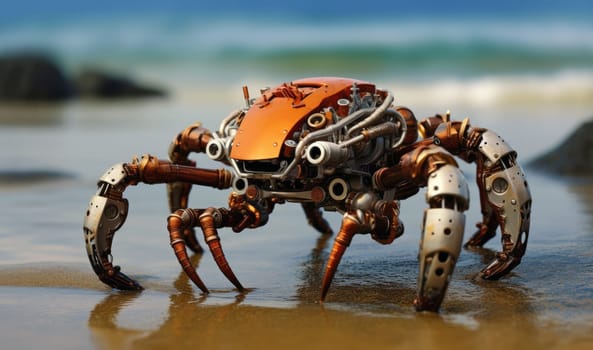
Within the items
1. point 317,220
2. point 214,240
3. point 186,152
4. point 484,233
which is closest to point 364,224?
point 214,240

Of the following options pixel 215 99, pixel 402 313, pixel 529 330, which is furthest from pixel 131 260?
pixel 215 99

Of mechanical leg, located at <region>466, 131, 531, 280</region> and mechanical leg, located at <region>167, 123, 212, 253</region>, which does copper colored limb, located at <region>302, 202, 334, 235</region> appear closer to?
mechanical leg, located at <region>167, 123, 212, 253</region>

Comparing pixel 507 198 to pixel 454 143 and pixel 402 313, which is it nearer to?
pixel 454 143

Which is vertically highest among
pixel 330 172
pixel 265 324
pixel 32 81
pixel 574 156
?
pixel 32 81

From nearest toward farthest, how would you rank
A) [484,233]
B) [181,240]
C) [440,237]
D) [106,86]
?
[440,237]
[181,240]
[484,233]
[106,86]

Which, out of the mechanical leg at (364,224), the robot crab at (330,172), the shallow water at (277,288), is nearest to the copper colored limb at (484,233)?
the shallow water at (277,288)

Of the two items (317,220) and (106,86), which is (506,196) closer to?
(317,220)

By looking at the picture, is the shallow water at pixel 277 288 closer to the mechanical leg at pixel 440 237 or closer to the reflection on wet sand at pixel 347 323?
the reflection on wet sand at pixel 347 323
